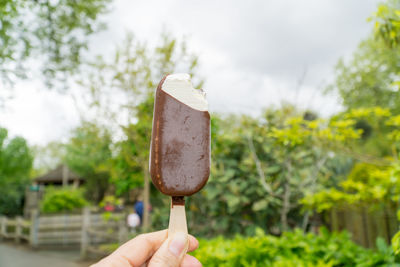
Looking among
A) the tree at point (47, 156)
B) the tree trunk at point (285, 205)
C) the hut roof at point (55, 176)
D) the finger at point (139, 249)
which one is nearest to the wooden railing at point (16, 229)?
the hut roof at point (55, 176)

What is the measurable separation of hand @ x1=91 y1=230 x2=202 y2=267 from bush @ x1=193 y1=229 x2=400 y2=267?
1680mm

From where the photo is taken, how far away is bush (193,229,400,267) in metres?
2.99

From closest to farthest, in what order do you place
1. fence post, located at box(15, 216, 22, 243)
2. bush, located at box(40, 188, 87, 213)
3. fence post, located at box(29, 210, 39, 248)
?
fence post, located at box(29, 210, 39, 248) → fence post, located at box(15, 216, 22, 243) → bush, located at box(40, 188, 87, 213)

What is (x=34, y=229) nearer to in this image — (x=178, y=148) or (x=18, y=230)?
(x=18, y=230)

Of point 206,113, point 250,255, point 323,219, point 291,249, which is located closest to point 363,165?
point 323,219

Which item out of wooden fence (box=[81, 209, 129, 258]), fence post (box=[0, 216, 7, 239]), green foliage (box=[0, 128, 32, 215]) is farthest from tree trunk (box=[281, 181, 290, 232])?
green foliage (box=[0, 128, 32, 215])

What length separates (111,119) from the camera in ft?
20.1

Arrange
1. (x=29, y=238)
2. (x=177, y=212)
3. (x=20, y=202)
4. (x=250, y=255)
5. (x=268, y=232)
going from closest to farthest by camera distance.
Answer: (x=177, y=212), (x=250, y=255), (x=268, y=232), (x=29, y=238), (x=20, y=202)

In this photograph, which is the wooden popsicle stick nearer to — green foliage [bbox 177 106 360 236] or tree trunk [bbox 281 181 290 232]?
green foliage [bbox 177 106 360 236]

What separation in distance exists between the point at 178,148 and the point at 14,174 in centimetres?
2190

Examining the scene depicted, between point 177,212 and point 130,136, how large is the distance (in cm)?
479

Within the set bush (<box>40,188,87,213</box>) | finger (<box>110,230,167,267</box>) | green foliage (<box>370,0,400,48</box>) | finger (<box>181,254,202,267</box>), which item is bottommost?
bush (<box>40,188,87,213</box>)

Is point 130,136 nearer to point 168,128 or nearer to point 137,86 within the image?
point 137,86

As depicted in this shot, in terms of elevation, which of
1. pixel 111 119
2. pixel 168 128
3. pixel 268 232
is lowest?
pixel 268 232
